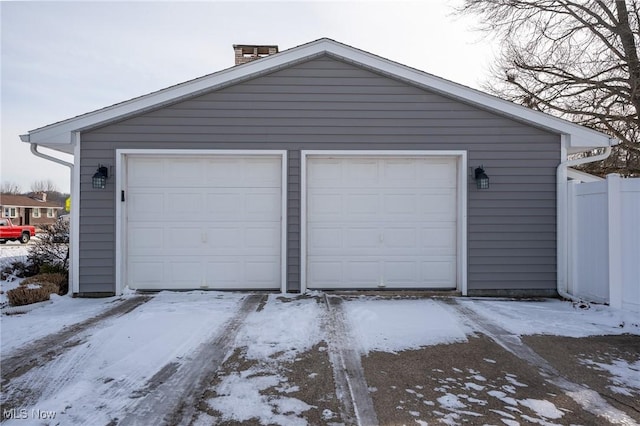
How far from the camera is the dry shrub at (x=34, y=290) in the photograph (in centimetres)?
574

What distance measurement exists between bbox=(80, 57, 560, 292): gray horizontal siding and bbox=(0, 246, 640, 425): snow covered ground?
85 cm

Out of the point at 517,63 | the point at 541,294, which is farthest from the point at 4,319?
the point at 517,63

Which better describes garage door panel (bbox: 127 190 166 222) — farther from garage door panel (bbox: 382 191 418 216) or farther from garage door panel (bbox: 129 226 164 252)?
garage door panel (bbox: 382 191 418 216)

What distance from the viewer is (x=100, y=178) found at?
6.11 m

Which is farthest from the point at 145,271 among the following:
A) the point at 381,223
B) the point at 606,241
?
the point at 606,241

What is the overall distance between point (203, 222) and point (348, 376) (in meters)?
4.05

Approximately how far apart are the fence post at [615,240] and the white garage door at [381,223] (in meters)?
2.11

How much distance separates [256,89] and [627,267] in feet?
19.5

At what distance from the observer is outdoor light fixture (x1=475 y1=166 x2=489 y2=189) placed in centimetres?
625

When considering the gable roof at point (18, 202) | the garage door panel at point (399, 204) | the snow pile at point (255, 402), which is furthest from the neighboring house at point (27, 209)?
the snow pile at point (255, 402)

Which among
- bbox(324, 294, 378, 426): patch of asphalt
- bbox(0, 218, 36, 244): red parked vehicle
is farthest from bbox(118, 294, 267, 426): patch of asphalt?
bbox(0, 218, 36, 244): red parked vehicle

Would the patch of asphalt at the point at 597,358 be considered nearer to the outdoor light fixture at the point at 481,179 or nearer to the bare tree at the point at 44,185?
the outdoor light fixture at the point at 481,179

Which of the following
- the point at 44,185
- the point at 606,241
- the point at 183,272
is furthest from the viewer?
the point at 44,185

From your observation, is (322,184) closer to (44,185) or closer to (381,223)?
(381,223)
